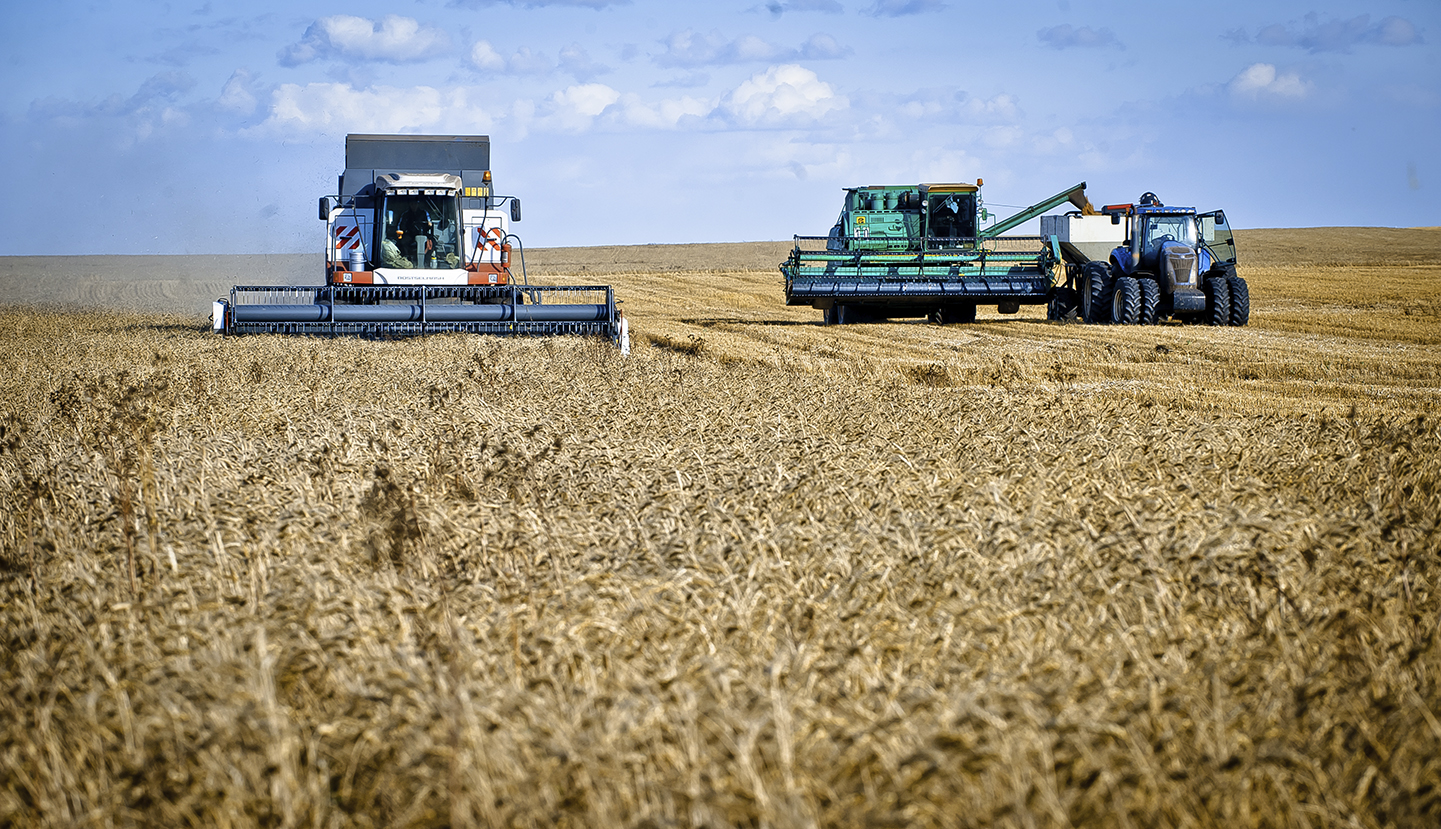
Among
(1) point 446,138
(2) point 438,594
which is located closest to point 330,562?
(2) point 438,594

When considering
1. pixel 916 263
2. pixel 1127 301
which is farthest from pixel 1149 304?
pixel 916 263

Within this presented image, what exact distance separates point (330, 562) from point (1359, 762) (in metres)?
2.65

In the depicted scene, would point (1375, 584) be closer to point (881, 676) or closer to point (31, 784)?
point (881, 676)

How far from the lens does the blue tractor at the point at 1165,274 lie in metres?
17.7

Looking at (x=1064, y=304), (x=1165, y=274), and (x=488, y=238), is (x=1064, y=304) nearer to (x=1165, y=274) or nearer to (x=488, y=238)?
(x=1165, y=274)

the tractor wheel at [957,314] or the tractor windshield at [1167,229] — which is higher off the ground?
the tractor windshield at [1167,229]

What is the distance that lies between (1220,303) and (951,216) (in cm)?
458

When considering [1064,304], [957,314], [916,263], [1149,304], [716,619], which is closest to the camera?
[716,619]

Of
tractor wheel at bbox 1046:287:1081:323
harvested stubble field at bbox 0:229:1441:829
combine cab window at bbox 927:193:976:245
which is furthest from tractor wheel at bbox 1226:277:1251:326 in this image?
harvested stubble field at bbox 0:229:1441:829

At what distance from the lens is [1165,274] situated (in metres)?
18.0

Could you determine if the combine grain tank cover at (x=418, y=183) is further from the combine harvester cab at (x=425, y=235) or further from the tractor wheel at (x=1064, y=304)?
the tractor wheel at (x=1064, y=304)

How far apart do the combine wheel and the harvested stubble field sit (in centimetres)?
1103

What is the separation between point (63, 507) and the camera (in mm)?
4531

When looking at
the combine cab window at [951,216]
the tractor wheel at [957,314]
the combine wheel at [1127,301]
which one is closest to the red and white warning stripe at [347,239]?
the tractor wheel at [957,314]
